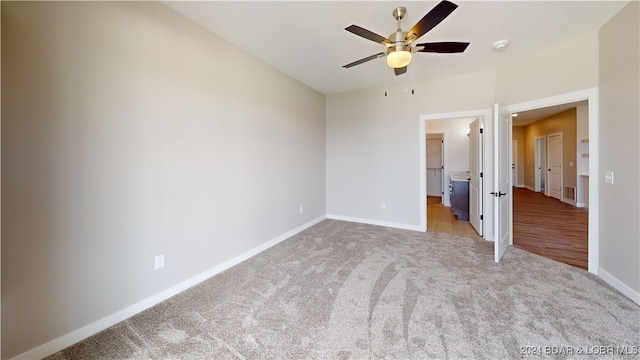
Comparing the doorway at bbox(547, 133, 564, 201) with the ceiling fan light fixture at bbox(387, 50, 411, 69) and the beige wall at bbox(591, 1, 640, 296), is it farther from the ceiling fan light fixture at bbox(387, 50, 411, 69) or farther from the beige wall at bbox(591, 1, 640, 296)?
the ceiling fan light fixture at bbox(387, 50, 411, 69)

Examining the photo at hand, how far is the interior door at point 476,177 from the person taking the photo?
12.9 ft

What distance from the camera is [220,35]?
2.64 metres

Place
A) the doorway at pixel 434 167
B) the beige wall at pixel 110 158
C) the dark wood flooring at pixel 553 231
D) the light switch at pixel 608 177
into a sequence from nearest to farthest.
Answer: the beige wall at pixel 110 158 → the light switch at pixel 608 177 → the dark wood flooring at pixel 553 231 → the doorway at pixel 434 167

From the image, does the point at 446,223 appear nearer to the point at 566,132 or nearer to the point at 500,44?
the point at 500,44

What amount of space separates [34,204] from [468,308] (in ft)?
10.6

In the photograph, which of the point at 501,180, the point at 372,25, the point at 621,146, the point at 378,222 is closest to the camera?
the point at 621,146

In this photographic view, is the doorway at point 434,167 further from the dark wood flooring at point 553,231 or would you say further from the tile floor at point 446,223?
the dark wood flooring at point 553,231

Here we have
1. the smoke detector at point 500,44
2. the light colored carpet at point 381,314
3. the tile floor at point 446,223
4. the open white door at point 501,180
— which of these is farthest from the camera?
the tile floor at point 446,223

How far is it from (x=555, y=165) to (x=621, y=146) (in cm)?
682

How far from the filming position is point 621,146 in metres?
2.23

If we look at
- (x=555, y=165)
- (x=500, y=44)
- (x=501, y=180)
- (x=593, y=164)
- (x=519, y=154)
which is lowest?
(x=501, y=180)

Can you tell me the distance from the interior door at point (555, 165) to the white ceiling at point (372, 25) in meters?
6.07

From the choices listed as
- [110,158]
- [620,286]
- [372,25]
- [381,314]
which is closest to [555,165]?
[620,286]

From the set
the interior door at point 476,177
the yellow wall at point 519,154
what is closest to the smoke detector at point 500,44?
the interior door at point 476,177
